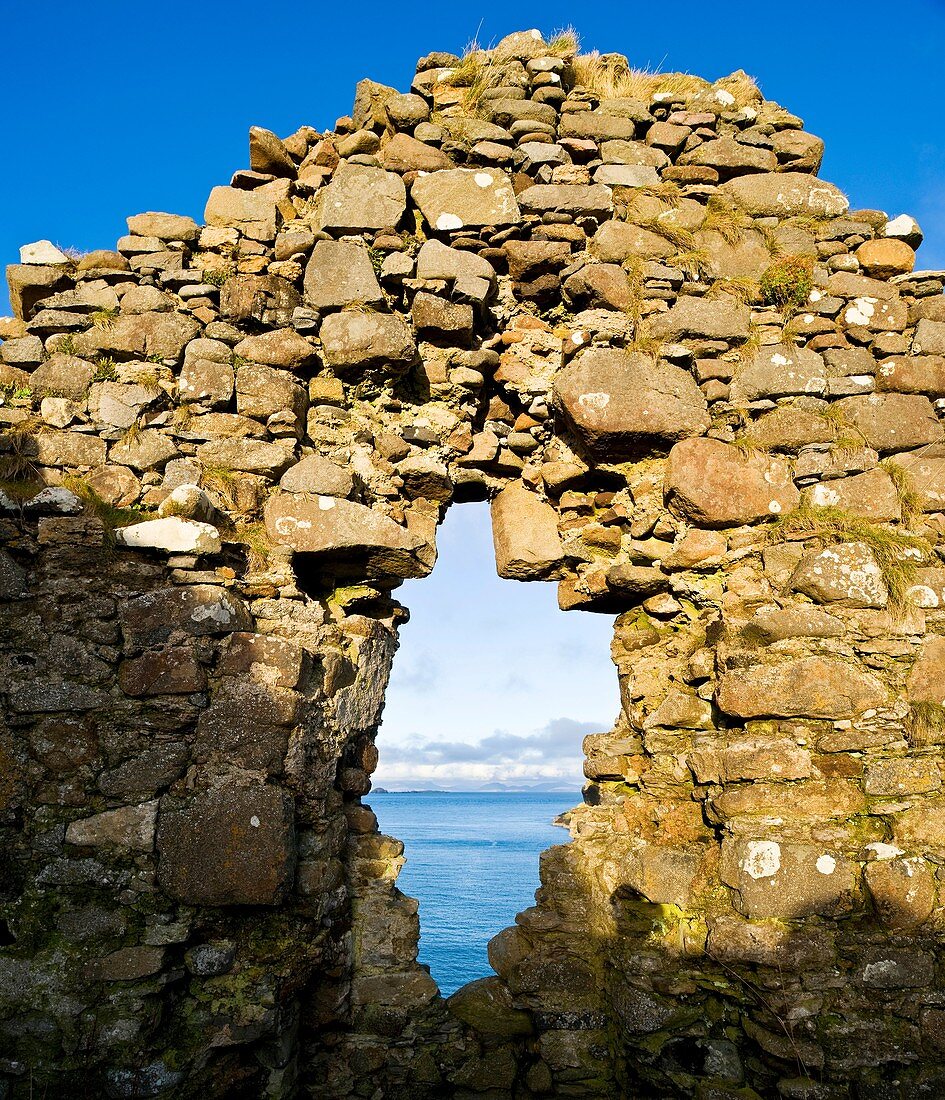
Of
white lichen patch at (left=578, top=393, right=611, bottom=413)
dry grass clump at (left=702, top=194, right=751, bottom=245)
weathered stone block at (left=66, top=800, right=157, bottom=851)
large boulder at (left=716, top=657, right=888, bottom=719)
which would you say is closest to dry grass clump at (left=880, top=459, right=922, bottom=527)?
large boulder at (left=716, top=657, right=888, bottom=719)

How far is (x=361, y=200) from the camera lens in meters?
5.14

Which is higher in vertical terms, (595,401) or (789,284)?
(789,284)

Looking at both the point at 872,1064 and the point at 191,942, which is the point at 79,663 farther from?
the point at 872,1064

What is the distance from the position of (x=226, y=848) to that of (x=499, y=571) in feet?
7.48

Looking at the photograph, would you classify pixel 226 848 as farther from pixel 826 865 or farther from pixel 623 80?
pixel 623 80

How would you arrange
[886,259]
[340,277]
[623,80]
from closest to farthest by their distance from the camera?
[340,277] < [886,259] < [623,80]

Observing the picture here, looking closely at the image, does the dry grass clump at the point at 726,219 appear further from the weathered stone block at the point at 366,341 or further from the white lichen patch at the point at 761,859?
the white lichen patch at the point at 761,859

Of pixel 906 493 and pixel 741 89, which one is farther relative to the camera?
pixel 741 89

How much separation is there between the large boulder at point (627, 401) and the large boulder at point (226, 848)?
2663 mm

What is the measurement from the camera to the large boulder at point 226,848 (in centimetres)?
362

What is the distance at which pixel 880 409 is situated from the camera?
4.66 m

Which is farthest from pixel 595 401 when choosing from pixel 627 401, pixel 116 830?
pixel 116 830

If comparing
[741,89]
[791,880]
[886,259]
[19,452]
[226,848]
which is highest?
[741,89]

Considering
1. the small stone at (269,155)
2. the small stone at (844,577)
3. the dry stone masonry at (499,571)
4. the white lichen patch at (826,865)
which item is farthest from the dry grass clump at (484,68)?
the white lichen patch at (826,865)
